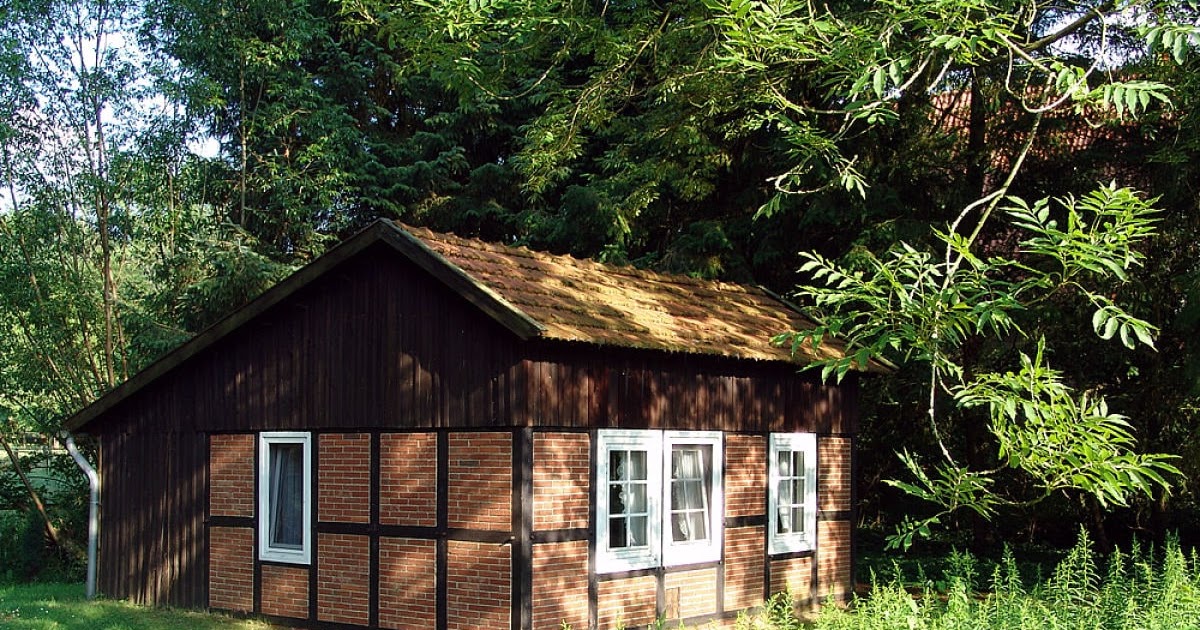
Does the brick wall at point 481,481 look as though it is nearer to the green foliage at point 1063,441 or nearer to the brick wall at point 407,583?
the brick wall at point 407,583

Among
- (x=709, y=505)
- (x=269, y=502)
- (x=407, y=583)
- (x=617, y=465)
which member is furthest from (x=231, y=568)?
(x=709, y=505)

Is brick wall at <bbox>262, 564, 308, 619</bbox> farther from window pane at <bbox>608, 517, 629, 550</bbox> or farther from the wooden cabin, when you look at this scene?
window pane at <bbox>608, 517, 629, 550</bbox>

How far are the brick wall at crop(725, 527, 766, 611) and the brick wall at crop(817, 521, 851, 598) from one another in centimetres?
128

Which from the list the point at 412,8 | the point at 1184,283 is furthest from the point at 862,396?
the point at 412,8

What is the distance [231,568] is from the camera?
12625 mm

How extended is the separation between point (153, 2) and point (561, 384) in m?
12.8

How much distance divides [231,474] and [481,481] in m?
3.37

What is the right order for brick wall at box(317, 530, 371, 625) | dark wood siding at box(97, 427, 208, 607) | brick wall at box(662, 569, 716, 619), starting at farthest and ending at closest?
1. dark wood siding at box(97, 427, 208, 607)
2. brick wall at box(662, 569, 716, 619)
3. brick wall at box(317, 530, 371, 625)

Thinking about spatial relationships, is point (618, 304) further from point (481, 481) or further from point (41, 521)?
point (41, 521)

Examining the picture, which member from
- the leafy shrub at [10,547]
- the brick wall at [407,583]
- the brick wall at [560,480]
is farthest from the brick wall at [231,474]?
the leafy shrub at [10,547]

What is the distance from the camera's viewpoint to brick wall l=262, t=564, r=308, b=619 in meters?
12.0

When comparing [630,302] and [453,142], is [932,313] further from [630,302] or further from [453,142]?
[453,142]

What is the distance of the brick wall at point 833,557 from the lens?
1396cm

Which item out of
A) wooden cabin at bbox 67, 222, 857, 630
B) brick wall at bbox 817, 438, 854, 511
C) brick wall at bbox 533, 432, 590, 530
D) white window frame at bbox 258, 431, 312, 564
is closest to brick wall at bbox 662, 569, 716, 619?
wooden cabin at bbox 67, 222, 857, 630
